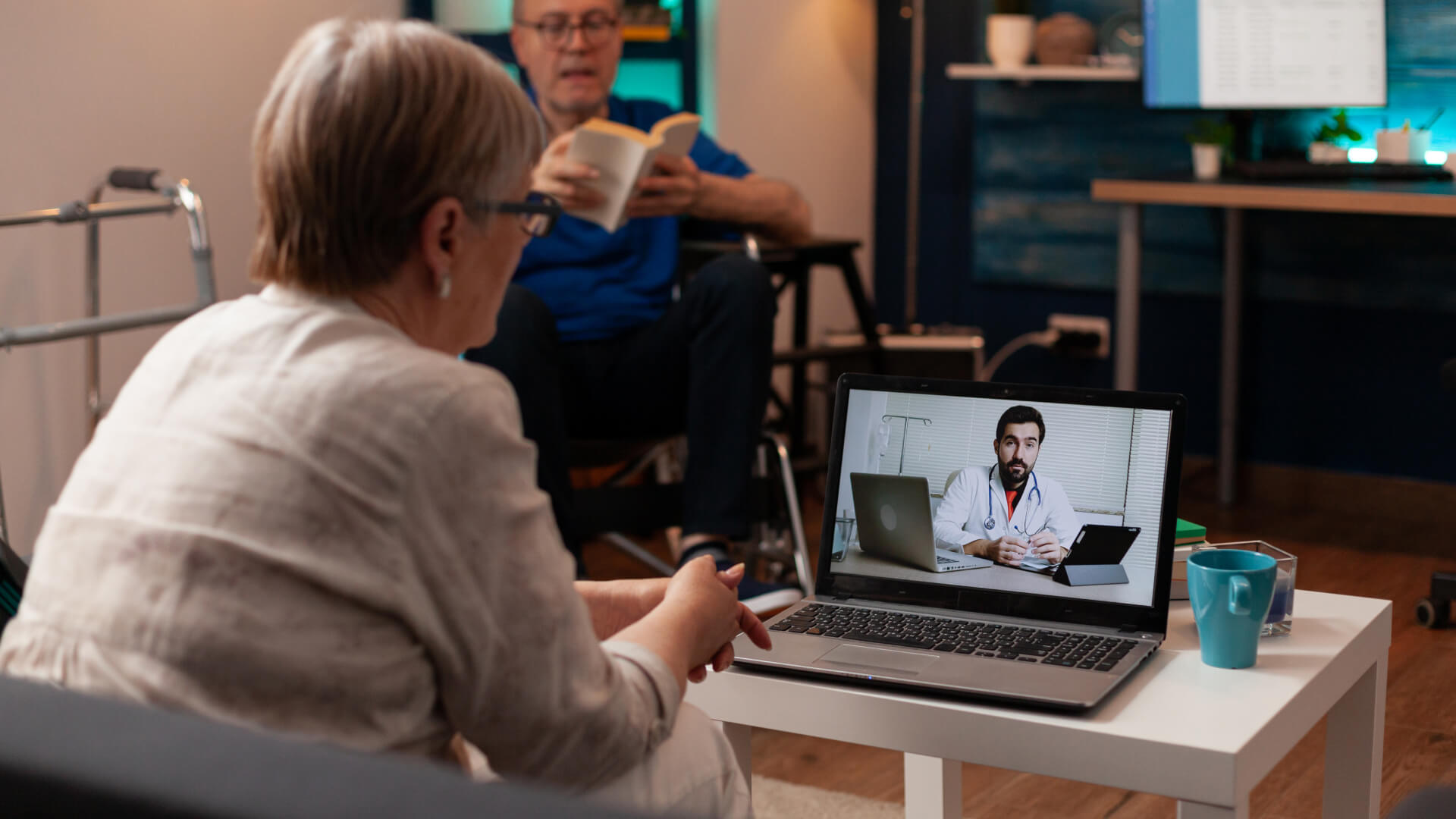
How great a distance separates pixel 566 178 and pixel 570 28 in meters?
0.44

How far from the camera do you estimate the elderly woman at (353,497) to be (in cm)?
76

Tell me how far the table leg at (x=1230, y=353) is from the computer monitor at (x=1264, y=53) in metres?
0.28

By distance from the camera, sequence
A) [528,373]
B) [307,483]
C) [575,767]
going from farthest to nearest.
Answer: [528,373]
[575,767]
[307,483]

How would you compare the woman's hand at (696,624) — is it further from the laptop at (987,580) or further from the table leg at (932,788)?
the table leg at (932,788)

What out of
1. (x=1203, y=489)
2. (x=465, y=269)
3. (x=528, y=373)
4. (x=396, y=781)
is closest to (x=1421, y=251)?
(x=1203, y=489)

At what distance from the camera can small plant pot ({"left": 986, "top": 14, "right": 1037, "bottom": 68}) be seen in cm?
361

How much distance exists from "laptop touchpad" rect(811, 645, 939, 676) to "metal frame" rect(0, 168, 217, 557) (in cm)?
122

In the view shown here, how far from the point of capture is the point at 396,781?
51cm

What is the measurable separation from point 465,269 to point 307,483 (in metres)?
0.21

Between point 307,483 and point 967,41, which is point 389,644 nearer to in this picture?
point 307,483

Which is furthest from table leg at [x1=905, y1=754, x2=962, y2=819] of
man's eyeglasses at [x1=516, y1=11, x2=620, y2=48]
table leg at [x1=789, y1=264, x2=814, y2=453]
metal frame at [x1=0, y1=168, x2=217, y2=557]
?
table leg at [x1=789, y1=264, x2=814, y2=453]

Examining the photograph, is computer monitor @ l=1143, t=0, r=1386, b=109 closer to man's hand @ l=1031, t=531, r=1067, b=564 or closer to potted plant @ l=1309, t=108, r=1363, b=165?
potted plant @ l=1309, t=108, r=1363, b=165

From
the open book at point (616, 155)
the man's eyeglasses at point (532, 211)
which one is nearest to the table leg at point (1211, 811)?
the man's eyeglasses at point (532, 211)

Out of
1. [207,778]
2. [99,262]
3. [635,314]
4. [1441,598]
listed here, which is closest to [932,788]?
[207,778]
